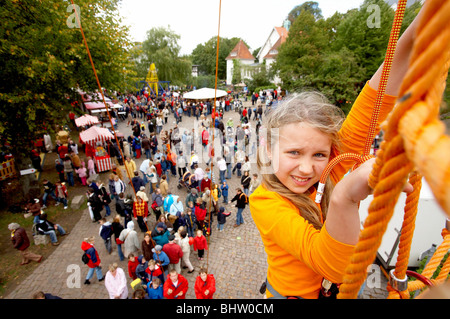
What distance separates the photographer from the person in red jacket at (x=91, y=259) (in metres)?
6.82

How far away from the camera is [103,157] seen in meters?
13.7

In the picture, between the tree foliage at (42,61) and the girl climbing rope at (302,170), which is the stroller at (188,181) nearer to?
the tree foliage at (42,61)

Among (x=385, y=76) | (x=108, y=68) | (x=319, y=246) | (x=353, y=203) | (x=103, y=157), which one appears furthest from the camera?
(x=103, y=157)

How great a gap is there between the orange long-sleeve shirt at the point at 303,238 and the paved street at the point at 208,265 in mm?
4777

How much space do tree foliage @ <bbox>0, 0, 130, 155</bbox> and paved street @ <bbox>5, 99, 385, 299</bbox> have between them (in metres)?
4.72

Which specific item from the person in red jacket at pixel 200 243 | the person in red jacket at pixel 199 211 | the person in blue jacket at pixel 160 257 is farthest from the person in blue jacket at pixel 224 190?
the person in blue jacket at pixel 160 257

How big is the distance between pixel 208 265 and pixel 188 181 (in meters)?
4.37

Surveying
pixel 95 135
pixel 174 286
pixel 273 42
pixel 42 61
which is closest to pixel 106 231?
pixel 174 286

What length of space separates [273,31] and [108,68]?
50.7 m

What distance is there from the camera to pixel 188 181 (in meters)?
11.4

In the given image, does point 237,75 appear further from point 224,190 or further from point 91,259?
point 91,259

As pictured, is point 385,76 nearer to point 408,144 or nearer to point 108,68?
point 408,144
